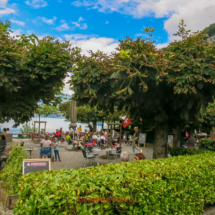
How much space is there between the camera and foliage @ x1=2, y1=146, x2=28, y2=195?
16.0 feet

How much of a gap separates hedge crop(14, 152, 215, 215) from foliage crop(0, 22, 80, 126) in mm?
4132

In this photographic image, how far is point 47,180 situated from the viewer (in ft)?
9.77

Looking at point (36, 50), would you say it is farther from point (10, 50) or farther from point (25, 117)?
point (25, 117)

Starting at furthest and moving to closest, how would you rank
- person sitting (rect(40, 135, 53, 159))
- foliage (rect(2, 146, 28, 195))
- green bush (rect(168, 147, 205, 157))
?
person sitting (rect(40, 135, 53, 159)) < green bush (rect(168, 147, 205, 157)) < foliage (rect(2, 146, 28, 195))

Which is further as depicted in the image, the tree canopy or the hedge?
the tree canopy

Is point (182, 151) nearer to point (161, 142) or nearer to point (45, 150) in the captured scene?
point (161, 142)

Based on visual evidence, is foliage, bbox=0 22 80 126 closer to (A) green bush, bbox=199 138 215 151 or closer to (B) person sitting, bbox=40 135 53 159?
(B) person sitting, bbox=40 135 53 159

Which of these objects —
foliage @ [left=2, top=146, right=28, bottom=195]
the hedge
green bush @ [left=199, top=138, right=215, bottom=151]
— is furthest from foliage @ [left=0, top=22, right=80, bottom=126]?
green bush @ [left=199, top=138, right=215, bottom=151]

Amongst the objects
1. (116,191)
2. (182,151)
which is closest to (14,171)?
(116,191)

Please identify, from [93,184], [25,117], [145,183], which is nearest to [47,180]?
[93,184]

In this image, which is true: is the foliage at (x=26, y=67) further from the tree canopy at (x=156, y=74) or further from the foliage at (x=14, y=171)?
the foliage at (x=14, y=171)

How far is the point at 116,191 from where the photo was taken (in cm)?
303

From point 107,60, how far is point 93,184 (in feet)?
13.6

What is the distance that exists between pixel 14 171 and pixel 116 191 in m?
3.11
